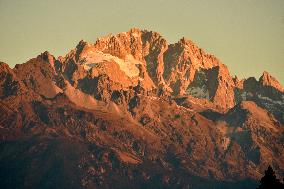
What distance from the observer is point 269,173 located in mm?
128250

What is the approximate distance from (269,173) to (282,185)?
271 cm

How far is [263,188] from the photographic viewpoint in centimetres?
12825

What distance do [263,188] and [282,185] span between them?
2985mm

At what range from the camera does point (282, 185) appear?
127 metres

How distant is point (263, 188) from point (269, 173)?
250cm
